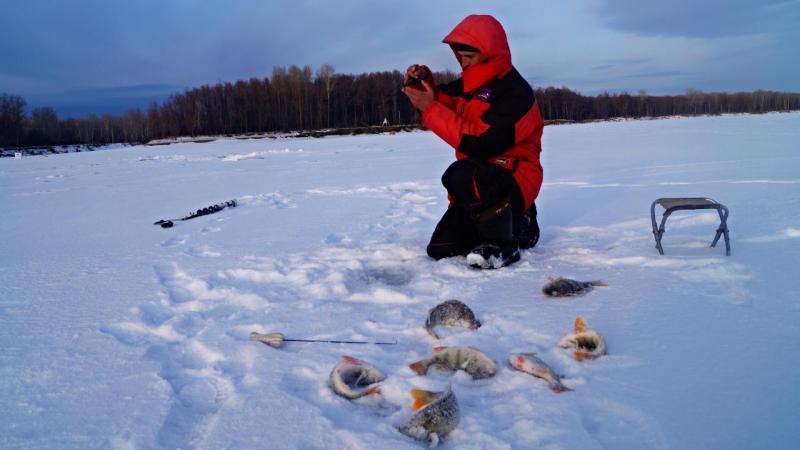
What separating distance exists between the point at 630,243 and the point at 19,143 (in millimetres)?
64370

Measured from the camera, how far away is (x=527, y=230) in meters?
3.71

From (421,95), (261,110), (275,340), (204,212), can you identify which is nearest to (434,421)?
(275,340)

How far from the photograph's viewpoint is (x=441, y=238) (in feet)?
11.5

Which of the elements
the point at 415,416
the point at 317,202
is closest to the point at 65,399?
the point at 415,416

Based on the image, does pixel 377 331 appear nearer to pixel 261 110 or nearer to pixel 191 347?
pixel 191 347

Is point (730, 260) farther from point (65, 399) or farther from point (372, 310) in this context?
point (65, 399)

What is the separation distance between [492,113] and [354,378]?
1.97 meters

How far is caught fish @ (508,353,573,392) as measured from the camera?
175cm

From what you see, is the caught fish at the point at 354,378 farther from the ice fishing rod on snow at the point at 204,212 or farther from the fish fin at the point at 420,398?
the ice fishing rod on snow at the point at 204,212

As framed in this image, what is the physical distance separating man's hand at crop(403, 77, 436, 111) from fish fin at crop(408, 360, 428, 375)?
1982 millimetres

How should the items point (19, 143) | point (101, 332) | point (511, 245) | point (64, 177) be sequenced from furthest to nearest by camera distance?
point (19, 143), point (64, 177), point (511, 245), point (101, 332)

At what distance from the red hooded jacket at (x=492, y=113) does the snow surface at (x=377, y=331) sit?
2.36 ft

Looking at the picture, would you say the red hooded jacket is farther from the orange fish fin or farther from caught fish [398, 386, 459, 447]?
caught fish [398, 386, 459, 447]

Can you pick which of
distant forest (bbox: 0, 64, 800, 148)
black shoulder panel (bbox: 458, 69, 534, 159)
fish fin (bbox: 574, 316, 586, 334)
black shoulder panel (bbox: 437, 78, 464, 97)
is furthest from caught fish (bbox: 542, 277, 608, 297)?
distant forest (bbox: 0, 64, 800, 148)
